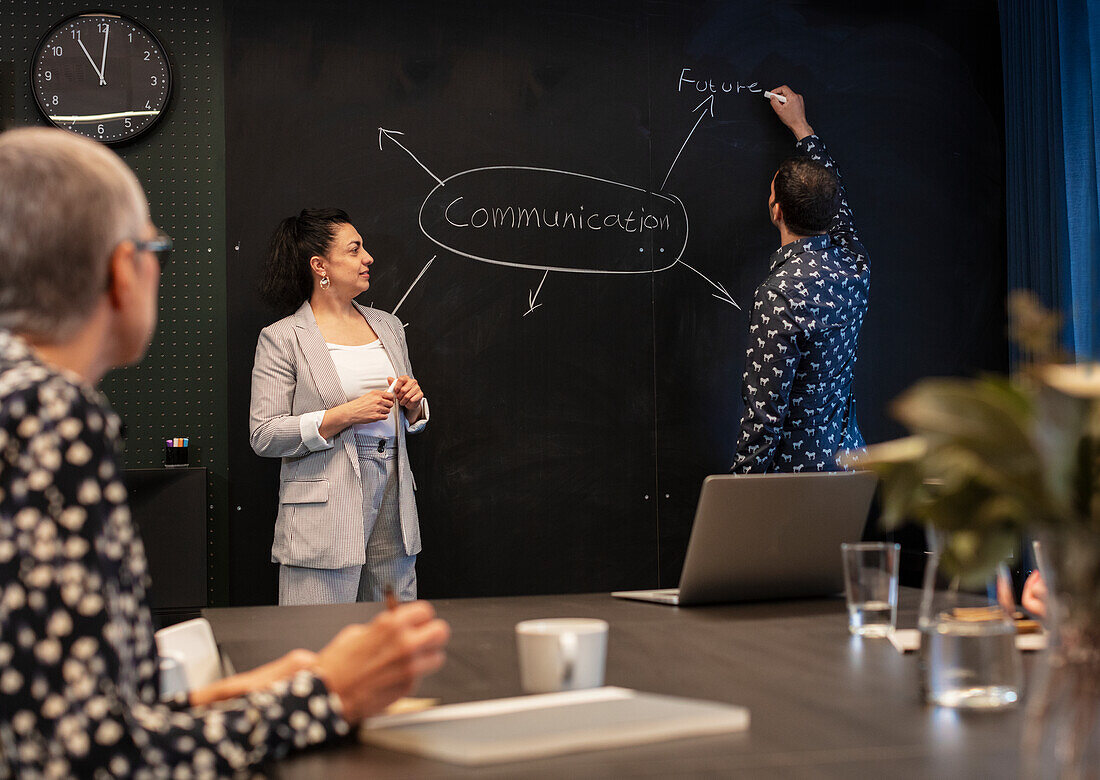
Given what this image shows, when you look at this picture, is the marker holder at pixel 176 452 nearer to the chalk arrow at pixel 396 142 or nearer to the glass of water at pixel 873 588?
the chalk arrow at pixel 396 142

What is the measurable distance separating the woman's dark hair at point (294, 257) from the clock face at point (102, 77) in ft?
1.95

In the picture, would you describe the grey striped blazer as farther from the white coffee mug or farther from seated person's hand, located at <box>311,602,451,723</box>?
seated person's hand, located at <box>311,602,451,723</box>

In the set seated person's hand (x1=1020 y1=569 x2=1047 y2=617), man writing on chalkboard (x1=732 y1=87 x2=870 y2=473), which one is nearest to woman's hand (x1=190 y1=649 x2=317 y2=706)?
seated person's hand (x1=1020 y1=569 x2=1047 y2=617)

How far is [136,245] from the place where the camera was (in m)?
1.13

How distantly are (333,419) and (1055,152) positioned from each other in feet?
8.76

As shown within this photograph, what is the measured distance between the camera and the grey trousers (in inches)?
139

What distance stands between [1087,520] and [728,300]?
11.6ft

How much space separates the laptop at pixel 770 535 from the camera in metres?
2.00

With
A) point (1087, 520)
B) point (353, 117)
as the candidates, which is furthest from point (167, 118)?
point (1087, 520)

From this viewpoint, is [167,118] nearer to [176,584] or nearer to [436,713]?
[176,584]

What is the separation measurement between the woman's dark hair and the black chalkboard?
141mm

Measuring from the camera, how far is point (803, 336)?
3521 mm

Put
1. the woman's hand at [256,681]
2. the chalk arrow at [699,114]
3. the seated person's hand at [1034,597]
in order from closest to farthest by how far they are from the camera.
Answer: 1. the woman's hand at [256,681]
2. the seated person's hand at [1034,597]
3. the chalk arrow at [699,114]

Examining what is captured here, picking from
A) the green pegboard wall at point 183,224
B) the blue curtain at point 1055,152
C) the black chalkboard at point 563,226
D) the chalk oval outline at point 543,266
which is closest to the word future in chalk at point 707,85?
the black chalkboard at point 563,226
